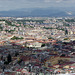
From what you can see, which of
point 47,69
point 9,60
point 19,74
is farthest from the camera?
point 9,60

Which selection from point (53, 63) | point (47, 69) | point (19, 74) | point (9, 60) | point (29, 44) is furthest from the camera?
point (29, 44)

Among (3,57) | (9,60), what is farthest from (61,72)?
(3,57)

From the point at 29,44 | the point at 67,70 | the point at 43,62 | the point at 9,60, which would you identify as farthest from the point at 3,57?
the point at 29,44

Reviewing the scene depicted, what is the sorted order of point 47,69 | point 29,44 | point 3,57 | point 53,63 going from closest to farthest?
point 47,69, point 53,63, point 3,57, point 29,44

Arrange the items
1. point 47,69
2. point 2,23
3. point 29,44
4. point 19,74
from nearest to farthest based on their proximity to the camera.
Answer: point 19,74 < point 47,69 < point 29,44 < point 2,23

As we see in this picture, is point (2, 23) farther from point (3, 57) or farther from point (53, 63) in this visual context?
point (53, 63)

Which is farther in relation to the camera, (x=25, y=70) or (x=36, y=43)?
(x=36, y=43)

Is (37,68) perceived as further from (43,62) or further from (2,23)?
(2,23)

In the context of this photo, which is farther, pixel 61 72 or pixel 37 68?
pixel 37 68
